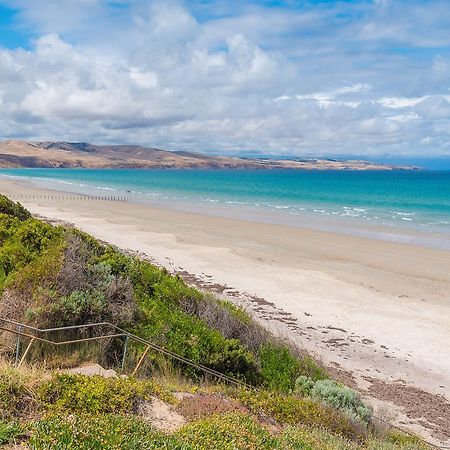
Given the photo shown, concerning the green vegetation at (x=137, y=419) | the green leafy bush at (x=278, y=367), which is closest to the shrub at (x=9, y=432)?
the green vegetation at (x=137, y=419)

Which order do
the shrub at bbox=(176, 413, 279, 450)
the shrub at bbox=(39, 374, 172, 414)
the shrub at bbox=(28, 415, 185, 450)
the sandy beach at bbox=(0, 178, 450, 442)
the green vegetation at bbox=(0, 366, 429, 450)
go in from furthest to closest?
the sandy beach at bbox=(0, 178, 450, 442)
the shrub at bbox=(39, 374, 172, 414)
the shrub at bbox=(176, 413, 279, 450)
the green vegetation at bbox=(0, 366, 429, 450)
the shrub at bbox=(28, 415, 185, 450)

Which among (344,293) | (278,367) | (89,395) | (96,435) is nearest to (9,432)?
(96,435)

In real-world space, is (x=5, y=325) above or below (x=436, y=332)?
above

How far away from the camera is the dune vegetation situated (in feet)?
16.0

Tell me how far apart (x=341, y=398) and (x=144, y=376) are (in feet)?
9.91

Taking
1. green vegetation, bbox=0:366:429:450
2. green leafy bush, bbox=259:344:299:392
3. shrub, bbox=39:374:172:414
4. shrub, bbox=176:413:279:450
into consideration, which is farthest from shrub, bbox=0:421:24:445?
green leafy bush, bbox=259:344:299:392

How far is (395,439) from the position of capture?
7.56 m

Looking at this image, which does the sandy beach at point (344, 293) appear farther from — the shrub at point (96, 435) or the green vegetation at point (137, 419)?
the shrub at point (96, 435)

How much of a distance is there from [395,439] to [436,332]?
7.24 meters

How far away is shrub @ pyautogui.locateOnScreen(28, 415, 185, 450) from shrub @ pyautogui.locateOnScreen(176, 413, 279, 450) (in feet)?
0.78

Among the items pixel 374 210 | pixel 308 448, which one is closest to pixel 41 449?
pixel 308 448

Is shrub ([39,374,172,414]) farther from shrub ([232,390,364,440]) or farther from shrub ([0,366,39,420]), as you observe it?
shrub ([232,390,364,440])

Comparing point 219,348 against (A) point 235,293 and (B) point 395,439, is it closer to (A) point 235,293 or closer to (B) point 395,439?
(B) point 395,439

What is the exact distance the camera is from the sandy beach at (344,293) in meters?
11.1
